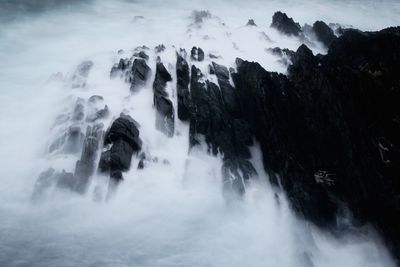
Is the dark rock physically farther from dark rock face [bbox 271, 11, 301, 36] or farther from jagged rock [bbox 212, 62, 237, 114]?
dark rock face [bbox 271, 11, 301, 36]

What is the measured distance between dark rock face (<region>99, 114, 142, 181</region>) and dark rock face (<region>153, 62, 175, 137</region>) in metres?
2.21

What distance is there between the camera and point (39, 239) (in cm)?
1709

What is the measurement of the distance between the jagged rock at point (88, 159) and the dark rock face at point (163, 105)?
4.53 metres

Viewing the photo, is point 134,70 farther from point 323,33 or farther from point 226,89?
point 323,33

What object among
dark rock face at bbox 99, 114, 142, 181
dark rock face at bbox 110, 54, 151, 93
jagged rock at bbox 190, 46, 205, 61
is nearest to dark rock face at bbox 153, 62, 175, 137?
dark rock face at bbox 110, 54, 151, 93

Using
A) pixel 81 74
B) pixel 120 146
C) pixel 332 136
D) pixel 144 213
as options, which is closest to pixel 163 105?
pixel 120 146

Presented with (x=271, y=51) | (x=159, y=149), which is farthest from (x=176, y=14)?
(x=159, y=149)

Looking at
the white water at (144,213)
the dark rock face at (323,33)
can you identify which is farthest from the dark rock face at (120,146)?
the dark rock face at (323,33)

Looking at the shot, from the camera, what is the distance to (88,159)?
70.2 feet

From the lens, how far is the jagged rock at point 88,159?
20.3 meters

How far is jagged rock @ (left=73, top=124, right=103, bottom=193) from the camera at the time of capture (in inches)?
799

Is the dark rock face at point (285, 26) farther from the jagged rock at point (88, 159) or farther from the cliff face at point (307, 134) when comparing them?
the jagged rock at point (88, 159)

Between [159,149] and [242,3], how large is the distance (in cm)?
5752

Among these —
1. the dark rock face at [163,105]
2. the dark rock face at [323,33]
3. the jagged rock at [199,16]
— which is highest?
the jagged rock at [199,16]
